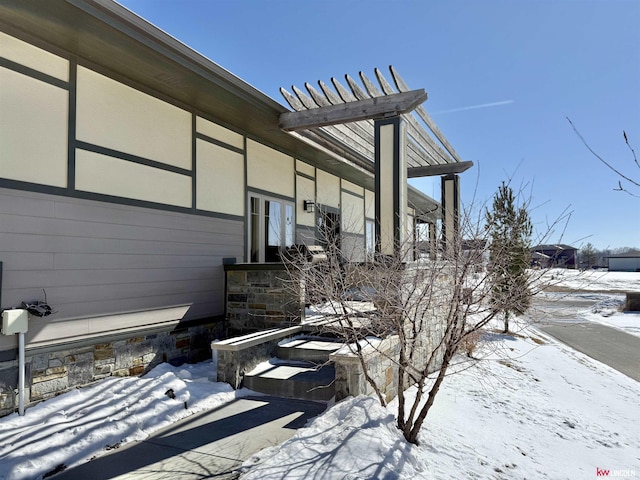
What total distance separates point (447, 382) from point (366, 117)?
4.50 meters

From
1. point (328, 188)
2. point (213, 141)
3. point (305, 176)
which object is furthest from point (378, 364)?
point (328, 188)

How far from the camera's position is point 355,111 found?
22.4 ft

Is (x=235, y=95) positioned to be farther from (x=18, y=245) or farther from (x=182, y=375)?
(x=182, y=375)

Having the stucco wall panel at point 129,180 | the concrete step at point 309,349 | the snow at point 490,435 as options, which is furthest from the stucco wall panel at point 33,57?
the snow at point 490,435

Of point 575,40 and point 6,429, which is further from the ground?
point 575,40

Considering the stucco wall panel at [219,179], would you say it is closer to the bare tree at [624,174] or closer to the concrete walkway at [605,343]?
the bare tree at [624,174]

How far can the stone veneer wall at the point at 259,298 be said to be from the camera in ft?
20.0

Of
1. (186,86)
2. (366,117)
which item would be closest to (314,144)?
(366,117)

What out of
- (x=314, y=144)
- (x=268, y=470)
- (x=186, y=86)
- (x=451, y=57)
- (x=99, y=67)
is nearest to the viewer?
(x=268, y=470)

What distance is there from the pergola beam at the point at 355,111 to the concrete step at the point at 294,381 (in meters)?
4.15

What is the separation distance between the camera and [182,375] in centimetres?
521

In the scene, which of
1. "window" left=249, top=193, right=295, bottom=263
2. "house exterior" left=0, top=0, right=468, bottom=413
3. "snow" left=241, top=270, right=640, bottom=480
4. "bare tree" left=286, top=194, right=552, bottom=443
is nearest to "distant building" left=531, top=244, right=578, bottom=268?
"snow" left=241, top=270, right=640, bottom=480

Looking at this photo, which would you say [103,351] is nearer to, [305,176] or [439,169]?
[305,176]

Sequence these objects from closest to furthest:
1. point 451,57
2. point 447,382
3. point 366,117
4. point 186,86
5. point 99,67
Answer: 1. point 99,67
2. point 186,86
3. point 447,382
4. point 366,117
5. point 451,57
